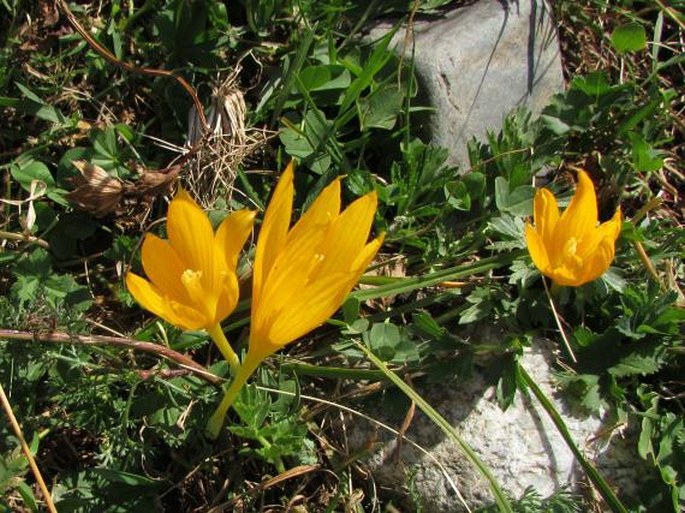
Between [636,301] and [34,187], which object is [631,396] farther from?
[34,187]

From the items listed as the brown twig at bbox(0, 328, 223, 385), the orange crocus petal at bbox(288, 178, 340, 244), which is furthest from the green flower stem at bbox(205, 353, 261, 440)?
the orange crocus petal at bbox(288, 178, 340, 244)

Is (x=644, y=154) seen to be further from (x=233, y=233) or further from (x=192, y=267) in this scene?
(x=192, y=267)

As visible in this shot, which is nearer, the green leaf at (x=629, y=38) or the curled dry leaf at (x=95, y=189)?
the curled dry leaf at (x=95, y=189)

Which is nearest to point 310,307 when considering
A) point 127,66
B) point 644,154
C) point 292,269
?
point 292,269

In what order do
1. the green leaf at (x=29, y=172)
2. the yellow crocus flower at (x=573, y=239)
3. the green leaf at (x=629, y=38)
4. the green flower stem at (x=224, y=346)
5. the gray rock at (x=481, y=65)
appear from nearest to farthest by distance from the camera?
the green flower stem at (x=224, y=346)
the yellow crocus flower at (x=573, y=239)
the green leaf at (x=29, y=172)
the gray rock at (x=481, y=65)
the green leaf at (x=629, y=38)

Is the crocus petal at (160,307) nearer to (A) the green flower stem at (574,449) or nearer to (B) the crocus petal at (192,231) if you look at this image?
(B) the crocus petal at (192,231)

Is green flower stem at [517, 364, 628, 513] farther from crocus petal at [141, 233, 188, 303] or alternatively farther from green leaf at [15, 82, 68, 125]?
green leaf at [15, 82, 68, 125]

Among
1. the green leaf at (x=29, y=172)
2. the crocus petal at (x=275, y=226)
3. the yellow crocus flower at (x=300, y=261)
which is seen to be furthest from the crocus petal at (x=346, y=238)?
the green leaf at (x=29, y=172)
